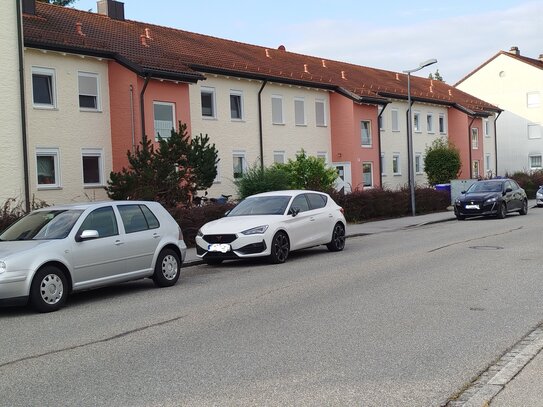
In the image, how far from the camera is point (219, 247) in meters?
14.5

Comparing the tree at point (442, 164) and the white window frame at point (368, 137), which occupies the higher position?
the white window frame at point (368, 137)

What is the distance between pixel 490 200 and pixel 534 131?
4004cm

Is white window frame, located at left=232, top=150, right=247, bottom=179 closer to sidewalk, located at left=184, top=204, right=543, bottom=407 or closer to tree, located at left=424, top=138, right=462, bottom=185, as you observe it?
tree, located at left=424, top=138, right=462, bottom=185

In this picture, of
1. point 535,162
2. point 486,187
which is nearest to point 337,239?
Answer: point 486,187

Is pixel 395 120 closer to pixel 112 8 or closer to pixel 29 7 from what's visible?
pixel 112 8

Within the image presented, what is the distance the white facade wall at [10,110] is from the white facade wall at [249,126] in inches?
380

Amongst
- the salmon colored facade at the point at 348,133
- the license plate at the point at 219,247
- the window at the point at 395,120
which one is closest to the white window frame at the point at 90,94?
the license plate at the point at 219,247

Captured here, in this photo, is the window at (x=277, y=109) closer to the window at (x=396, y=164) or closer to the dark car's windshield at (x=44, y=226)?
the window at (x=396, y=164)

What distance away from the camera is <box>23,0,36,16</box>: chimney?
26.4 m

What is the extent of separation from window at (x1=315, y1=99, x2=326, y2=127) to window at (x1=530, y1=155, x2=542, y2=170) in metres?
32.1

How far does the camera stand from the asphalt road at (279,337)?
18.4 ft

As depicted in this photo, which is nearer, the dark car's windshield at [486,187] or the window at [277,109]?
the dark car's windshield at [486,187]

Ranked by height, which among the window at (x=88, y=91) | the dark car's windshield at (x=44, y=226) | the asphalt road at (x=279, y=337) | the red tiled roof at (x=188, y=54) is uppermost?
the red tiled roof at (x=188, y=54)

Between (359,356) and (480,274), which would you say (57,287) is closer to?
(359,356)
